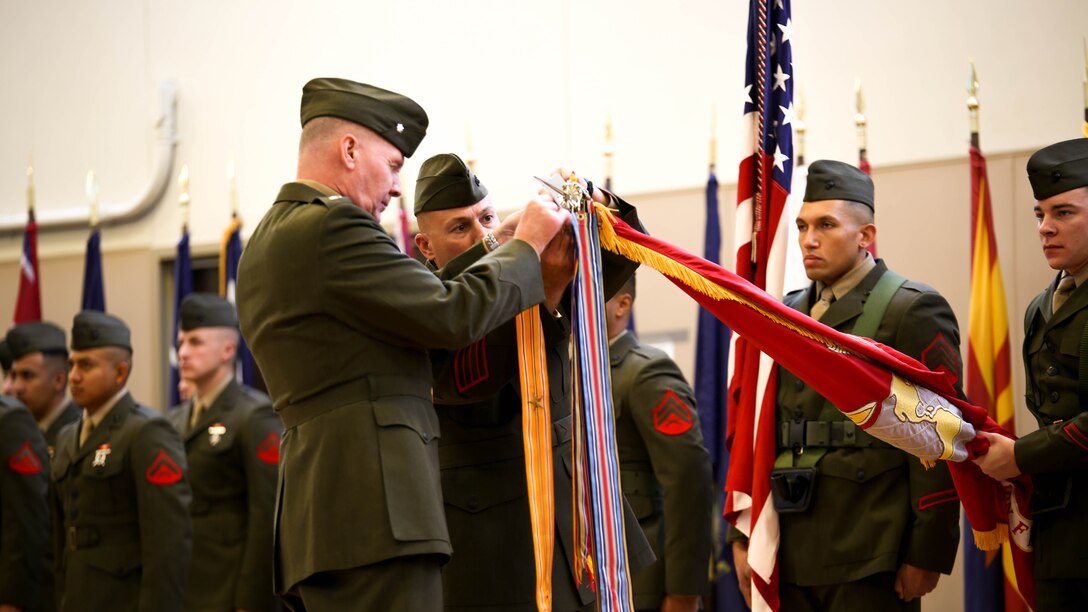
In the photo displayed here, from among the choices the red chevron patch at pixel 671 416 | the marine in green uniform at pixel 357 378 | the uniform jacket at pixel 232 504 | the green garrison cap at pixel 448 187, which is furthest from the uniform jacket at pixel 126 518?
the marine in green uniform at pixel 357 378

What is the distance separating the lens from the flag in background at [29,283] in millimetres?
7133

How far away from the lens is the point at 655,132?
620 cm

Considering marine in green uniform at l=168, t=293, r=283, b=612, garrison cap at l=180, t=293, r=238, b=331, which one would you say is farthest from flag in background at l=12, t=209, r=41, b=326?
marine in green uniform at l=168, t=293, r=283, b=612

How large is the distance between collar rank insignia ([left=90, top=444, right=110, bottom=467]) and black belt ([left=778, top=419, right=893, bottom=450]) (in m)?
2.60

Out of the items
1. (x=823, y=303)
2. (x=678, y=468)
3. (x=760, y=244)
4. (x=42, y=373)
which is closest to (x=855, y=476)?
(x=823, y=303)

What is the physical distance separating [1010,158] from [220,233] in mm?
4403

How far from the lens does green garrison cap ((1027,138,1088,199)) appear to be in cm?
328

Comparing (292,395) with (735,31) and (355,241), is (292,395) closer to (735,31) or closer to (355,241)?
(355,241)

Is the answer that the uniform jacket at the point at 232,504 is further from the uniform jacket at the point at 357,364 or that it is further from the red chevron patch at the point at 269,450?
the uniform jacket at the point at 357,364

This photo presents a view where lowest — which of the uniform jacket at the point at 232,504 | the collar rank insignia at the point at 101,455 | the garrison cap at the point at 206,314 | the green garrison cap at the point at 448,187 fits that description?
the uniform jacket at the point at 232,504

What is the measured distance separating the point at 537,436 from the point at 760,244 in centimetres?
123

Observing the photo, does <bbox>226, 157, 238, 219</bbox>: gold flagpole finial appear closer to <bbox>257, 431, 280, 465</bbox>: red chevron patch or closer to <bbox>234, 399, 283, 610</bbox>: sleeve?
<bbox>234, 399, 283, 610</bbox>: sleeve

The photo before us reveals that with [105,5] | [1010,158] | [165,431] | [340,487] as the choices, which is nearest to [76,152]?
[105,5]

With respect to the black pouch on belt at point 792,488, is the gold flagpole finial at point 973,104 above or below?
above
